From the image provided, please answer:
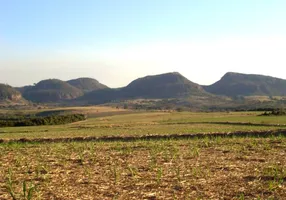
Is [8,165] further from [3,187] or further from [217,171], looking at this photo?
[217,171]

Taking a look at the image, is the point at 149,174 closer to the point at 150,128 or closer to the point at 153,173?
the point at 153,173

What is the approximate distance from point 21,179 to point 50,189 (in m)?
1.62

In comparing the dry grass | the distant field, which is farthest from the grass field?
the distant field

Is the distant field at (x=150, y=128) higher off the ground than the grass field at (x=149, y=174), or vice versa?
the grass field at (x=149, y=174)

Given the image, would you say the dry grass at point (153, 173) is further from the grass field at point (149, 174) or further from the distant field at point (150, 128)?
the distant field at point (150, 128)

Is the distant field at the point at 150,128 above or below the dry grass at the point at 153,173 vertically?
below

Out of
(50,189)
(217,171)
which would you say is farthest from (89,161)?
(217,171)

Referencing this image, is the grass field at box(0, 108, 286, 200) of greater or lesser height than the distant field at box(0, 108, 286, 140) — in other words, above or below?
above

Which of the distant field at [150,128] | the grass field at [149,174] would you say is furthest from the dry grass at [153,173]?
the distant field at [150,128]

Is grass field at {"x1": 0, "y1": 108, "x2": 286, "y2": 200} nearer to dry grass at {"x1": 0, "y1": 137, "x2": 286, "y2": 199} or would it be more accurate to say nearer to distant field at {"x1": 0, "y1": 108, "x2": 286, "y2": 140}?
dry grass at {"x1": 0, "y1": 137, "x2": 286, "y2": 199}

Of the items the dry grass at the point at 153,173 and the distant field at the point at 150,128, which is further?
the distant field at the point at 150,128

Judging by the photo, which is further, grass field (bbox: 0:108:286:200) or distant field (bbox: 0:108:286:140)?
distant field (bbox: 0:108:286:140)

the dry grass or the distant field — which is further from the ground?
the dry grass

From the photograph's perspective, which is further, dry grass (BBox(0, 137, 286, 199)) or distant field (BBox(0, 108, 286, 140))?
distant field (BBox(0, 108, 286, 140))
